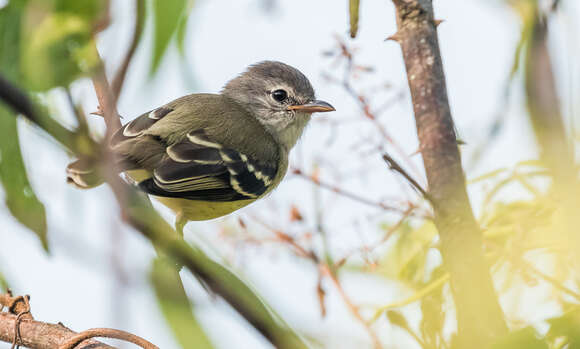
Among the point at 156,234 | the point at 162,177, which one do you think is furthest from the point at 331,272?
the point at 156,234

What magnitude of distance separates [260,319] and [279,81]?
4.21 m

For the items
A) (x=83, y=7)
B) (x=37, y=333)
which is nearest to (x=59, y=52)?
(x=83, y=7)

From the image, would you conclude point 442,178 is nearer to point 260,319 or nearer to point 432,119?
point 432,119

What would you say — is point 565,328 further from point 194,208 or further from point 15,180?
point 194,208

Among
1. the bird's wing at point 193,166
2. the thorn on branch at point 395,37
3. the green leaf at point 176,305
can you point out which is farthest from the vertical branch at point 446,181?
the bird's wing at point 193,166

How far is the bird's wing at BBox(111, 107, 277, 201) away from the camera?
10.4 feet

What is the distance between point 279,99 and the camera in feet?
15.8

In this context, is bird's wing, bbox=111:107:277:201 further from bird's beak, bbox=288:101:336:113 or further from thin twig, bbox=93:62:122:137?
thin twig, bbox=93:62:122:137

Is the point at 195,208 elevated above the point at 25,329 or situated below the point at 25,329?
above

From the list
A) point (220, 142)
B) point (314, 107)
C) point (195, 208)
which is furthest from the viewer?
point (314, 107)

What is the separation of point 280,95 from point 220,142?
115 cm

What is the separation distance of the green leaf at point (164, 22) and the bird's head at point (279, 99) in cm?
360

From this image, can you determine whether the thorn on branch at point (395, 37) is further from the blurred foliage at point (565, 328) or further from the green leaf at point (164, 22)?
the green leaf at point (164, 22)

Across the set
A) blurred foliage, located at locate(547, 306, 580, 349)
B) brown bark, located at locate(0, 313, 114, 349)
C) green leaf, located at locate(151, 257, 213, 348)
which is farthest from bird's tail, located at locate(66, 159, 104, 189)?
blurred foliage, located at locate(547, 306, 580, 349)
